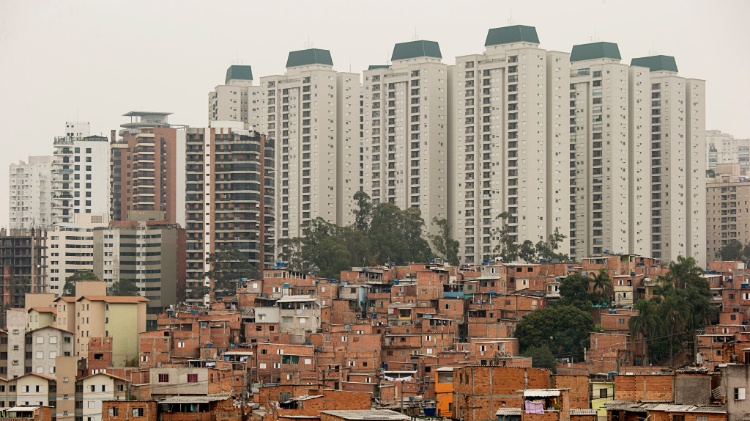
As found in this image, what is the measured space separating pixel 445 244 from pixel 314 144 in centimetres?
1041

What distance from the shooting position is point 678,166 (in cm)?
8788

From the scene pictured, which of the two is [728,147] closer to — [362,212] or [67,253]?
[362,212]

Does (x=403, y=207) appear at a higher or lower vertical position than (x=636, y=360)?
higher

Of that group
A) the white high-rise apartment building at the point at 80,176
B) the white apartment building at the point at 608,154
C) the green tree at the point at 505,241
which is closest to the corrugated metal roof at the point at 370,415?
the green tree at the point at 505,241

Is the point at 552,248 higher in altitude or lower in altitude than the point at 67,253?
higher

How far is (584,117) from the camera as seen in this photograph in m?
86.6

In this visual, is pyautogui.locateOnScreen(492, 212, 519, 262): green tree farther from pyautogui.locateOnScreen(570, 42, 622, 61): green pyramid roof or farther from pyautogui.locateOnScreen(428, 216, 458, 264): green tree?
pyautogui.locateOnScreen(570, 42, 622, 61): green pyramid roof

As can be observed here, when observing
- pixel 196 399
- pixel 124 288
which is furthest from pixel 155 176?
pixel 196 399

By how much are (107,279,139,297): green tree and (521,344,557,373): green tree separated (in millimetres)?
28250

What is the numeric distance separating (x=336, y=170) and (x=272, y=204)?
455 centimetres

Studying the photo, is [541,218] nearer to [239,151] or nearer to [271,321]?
[239,151]

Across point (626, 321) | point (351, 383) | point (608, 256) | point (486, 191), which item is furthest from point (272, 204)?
point (351, 383)

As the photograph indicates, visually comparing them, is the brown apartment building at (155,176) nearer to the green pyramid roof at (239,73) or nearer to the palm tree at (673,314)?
the green pyramid roof at (239,73)

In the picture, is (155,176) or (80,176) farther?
(80,176)
